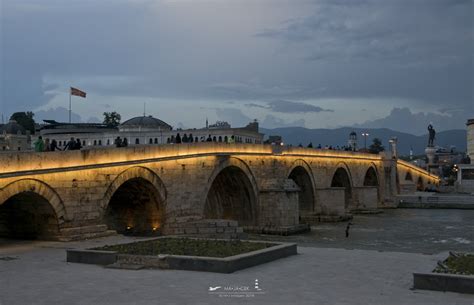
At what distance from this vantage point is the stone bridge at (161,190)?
17531 mm

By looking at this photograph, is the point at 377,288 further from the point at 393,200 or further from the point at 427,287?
the point at 393,200

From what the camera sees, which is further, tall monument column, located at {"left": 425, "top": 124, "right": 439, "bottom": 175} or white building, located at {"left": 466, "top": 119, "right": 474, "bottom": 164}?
tall monument column, located at {"left": 425, "top": 124, "right": 439, "bottom": 175}

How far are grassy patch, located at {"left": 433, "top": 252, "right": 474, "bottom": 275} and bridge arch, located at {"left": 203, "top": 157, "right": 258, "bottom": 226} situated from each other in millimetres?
17783

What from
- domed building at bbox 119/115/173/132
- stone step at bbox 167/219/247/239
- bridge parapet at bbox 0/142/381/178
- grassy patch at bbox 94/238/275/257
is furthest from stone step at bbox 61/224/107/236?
domed building at bbox 119/115/173/132

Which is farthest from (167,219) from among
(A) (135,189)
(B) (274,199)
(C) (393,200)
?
(C) (393,200)

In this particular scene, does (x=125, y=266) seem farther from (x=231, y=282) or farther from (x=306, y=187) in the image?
(x=306, y=187)

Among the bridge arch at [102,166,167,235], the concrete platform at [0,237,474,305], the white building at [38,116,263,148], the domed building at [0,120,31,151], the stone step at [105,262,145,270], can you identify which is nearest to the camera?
the concrete platform at [0,237,474,305]

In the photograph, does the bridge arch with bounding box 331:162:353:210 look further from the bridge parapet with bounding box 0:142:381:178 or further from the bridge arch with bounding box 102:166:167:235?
the bridge arch with bounding box 102:166:167:235

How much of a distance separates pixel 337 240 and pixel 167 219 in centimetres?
1053

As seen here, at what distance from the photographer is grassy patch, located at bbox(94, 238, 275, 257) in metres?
13.7

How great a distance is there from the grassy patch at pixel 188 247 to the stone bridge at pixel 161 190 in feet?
12.2

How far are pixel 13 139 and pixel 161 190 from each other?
46394mm

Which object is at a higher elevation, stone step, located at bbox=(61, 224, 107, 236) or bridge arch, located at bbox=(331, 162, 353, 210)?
bridge arch, located at bbox=(331, 162, 353, 210)

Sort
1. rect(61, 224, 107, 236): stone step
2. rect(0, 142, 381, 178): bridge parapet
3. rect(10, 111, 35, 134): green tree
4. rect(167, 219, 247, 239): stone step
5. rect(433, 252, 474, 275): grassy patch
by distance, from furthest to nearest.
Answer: rect(10, 111, 35, 134): green tree < rect(167, 219, 247, 239): stone step < rect(61, 224, 107, 236): stone step < rect(0, 142, 381, 178): bridge parapet < rect(433, 252, 474, 275): grassy patch
